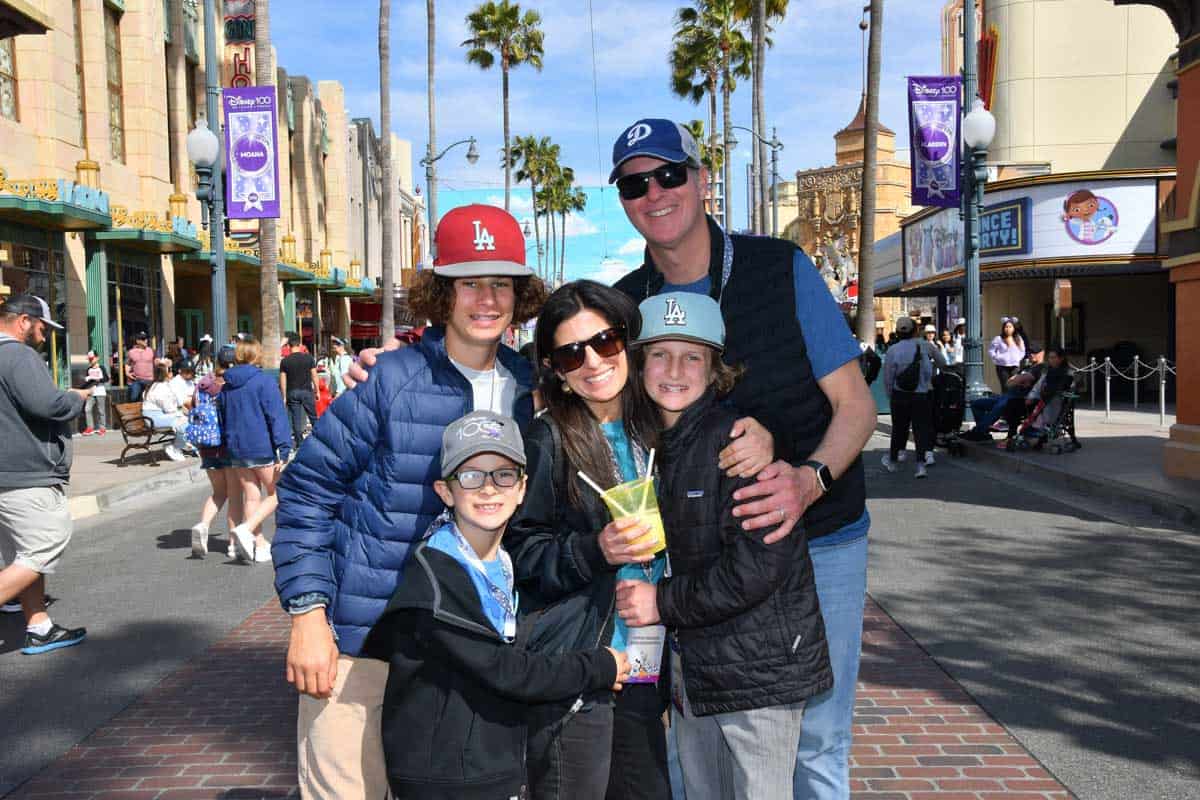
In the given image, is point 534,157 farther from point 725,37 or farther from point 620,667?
point 620,667

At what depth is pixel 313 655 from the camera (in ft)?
8.61

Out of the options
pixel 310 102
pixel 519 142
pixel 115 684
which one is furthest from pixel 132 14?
pixel 519 142

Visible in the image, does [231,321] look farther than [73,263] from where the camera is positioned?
Yes

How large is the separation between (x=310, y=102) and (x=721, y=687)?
45.7 m

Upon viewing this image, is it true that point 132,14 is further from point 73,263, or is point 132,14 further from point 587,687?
point 587,687

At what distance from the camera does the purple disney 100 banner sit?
19641mm

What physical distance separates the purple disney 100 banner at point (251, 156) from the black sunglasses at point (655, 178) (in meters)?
17.9

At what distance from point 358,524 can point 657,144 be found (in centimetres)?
137

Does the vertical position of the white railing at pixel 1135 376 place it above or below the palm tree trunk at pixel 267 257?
below

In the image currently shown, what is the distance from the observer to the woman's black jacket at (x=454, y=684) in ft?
8.16

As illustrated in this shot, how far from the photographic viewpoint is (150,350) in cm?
2388

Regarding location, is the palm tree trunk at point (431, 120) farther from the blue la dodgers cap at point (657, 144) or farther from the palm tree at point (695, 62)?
the blue la dodgers cap at point (657, 144)

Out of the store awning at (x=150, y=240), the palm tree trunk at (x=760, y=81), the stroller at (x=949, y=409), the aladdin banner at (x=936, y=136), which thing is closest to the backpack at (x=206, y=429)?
the stroller at (x=949, y=409)

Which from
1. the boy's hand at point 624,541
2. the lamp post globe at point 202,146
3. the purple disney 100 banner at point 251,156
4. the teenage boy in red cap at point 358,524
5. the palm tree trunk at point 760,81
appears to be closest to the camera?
the boy's hand at point 624,541
